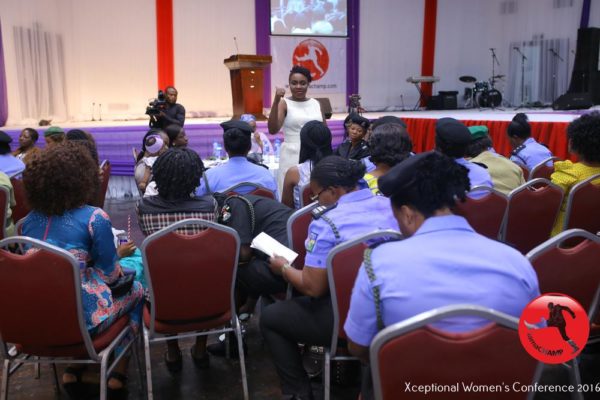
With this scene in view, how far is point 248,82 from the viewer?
7.80 meters

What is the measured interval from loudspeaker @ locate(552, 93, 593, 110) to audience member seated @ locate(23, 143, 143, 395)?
33.3 ft

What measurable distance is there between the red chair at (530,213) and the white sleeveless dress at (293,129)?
1994 mm

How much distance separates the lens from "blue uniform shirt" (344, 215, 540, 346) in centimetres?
115

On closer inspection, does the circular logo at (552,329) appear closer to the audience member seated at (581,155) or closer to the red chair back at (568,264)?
the red chair back at (568,264)

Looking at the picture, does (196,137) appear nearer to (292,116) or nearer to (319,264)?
(292,116)

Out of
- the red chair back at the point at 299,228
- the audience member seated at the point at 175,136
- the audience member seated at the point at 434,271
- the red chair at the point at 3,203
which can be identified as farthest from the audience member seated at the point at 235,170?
the audience member seated at the point at 434,271

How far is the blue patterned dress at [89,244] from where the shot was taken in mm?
1990

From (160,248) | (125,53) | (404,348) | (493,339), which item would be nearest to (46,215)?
(160,248)

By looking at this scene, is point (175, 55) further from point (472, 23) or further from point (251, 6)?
point (472, 23)

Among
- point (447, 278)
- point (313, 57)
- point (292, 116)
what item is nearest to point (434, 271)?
point (447, 278)

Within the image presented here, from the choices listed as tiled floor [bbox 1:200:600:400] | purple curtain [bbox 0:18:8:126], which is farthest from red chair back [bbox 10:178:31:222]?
purple curtain [bbox 0:18:8:126]

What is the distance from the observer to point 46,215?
6.58 feet

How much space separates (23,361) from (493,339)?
1.72 m

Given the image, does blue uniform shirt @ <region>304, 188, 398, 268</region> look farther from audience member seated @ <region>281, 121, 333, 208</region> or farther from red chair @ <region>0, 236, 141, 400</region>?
audience member seated @ <region>281, 121, 333, 208</region>
